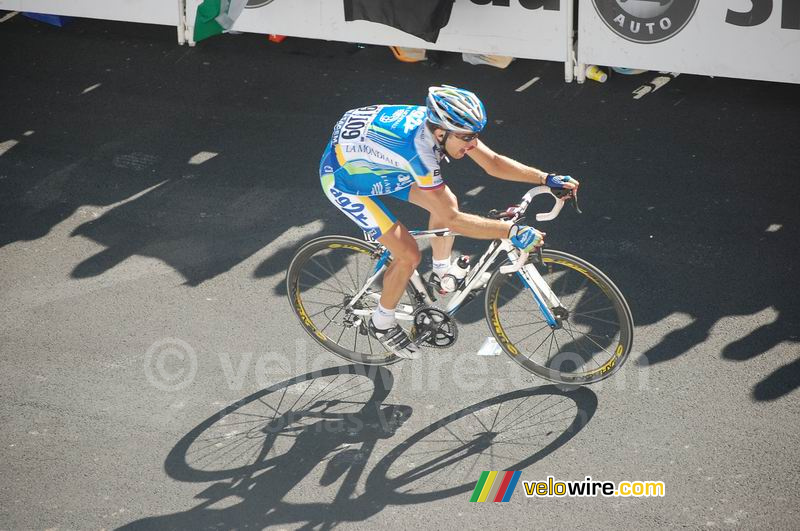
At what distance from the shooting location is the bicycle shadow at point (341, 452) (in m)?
6.04

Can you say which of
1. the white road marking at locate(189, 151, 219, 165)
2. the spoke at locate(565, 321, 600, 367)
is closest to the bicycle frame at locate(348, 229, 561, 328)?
the spoke at locate(565, 321, 600, 367)

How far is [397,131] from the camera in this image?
6156 mm

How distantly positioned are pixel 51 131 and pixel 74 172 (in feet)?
3.21

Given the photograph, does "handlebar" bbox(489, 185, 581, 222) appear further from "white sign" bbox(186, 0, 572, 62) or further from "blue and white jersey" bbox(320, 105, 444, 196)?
"white sign" bbox(186, 0, 572, 62)

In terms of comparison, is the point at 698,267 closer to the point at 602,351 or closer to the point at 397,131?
the point at 602,351

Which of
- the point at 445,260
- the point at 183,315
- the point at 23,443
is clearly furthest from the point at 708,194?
the point at 23,443

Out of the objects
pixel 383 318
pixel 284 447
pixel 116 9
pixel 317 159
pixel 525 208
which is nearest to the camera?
pixel 525 208

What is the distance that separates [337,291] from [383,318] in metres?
0.87

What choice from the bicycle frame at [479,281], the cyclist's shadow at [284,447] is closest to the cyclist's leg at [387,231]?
the bicycle frame at [479,281]

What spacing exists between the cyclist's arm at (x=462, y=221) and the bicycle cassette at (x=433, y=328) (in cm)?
82

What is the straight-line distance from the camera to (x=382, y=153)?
6191 mm

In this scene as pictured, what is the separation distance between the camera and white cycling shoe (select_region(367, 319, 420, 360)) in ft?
22.2

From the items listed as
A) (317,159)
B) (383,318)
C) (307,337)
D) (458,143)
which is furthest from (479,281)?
(317,159)

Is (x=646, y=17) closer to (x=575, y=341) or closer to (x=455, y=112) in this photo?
(x=575, y=341)
